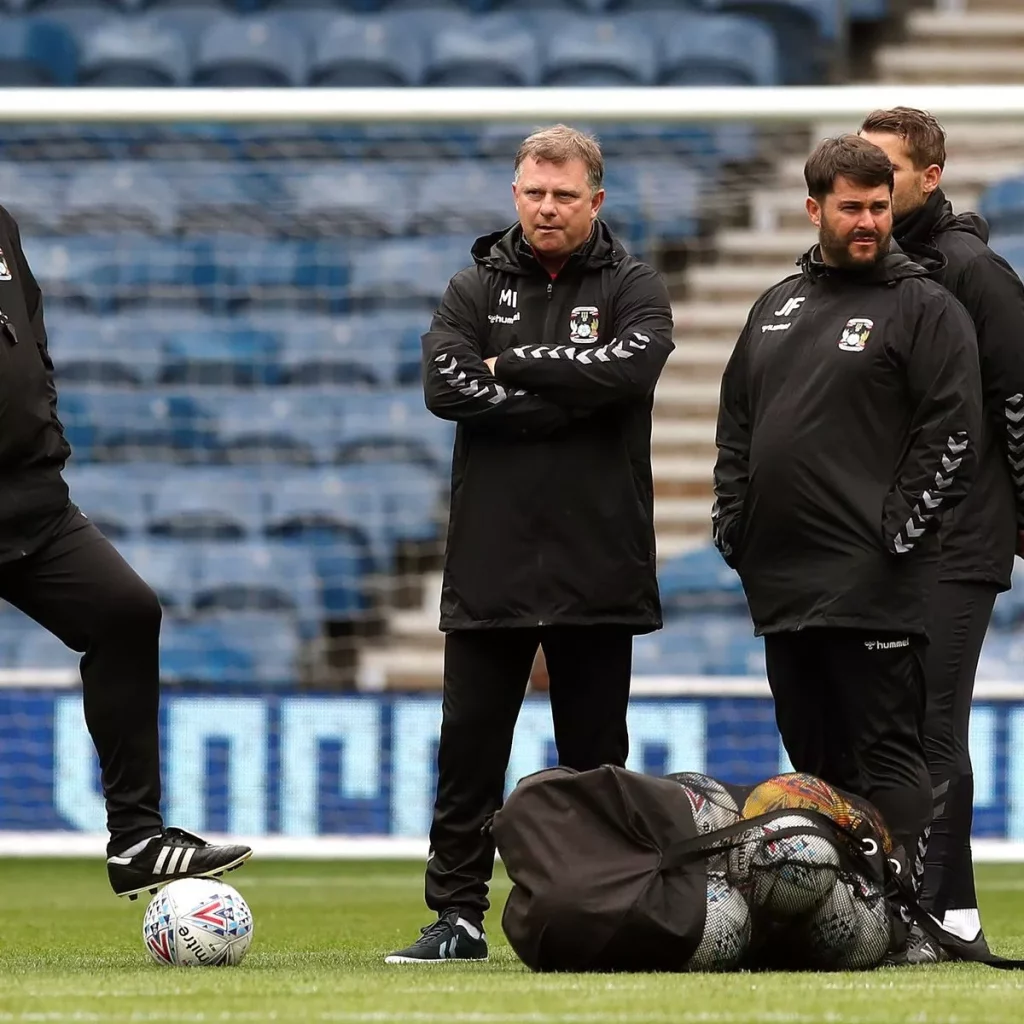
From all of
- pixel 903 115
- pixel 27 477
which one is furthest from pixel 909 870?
pixel 27 477

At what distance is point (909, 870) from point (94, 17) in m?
8.58

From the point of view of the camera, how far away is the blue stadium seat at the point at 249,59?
1144cm

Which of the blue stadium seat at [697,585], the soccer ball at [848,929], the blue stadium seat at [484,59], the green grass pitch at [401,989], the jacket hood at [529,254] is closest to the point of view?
the green grass pitch at [401,989]

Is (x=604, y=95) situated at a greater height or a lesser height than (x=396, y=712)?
greater

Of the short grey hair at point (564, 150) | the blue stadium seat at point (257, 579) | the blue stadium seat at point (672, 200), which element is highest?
the short grey hair at point (564, 150)

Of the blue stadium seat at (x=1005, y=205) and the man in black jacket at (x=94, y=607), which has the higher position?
the blue stadium seat at (x=1005, y=205)

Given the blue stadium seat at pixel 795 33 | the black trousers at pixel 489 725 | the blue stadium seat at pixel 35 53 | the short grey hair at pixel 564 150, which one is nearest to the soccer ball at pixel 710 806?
the black trousers at pixel 489 725

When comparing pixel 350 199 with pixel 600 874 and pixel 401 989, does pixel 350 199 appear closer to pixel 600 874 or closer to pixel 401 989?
pixel 600 874

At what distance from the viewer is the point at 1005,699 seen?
7.96m

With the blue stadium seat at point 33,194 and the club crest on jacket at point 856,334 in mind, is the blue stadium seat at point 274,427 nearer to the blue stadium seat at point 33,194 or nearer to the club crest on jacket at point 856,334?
the blue stadium seat at point 33,194

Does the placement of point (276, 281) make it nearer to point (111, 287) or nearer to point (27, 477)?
point (111, 287)

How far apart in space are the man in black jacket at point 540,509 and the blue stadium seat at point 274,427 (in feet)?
13.6

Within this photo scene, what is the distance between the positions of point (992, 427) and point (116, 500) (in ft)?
16.2

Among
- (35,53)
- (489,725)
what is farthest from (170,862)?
(35,53)
